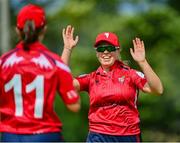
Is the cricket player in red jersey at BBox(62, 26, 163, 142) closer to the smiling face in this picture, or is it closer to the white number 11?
the smiling face

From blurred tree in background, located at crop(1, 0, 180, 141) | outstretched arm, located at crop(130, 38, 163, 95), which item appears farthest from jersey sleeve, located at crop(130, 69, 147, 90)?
blurred tree in background, located at crop(1, 0, 180, 141)

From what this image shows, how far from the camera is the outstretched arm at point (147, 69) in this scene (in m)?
7.03

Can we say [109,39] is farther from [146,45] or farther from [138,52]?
[146,45]

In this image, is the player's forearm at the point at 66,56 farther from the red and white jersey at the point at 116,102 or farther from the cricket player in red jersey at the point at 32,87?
the cricket player in red jersey at the point at 32,87

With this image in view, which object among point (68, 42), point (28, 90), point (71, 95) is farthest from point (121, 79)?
point (28, 90)

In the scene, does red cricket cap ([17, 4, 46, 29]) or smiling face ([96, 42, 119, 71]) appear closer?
red cricket cap ([17, 4, 46, 29])

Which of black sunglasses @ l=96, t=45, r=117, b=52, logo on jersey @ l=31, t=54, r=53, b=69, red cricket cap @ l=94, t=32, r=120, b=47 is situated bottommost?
logo on jersey @ l=31, t=54, r=53, b=69

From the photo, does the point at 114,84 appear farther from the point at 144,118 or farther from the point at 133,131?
the point at 144,118

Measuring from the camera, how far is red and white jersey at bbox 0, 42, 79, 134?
6.07m

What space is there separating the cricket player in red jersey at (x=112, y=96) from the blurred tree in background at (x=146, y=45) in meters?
15.7

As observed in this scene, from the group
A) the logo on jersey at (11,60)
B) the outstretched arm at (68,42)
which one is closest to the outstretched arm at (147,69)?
the outstretched arm at (68,42)

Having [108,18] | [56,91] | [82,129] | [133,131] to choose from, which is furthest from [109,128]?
[108,18]

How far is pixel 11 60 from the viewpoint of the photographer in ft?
20.2

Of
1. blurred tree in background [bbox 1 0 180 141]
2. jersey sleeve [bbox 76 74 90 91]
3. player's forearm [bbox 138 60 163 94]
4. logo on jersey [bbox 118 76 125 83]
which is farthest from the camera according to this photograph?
blurred tree in background [bbox 1 0 180 141]
